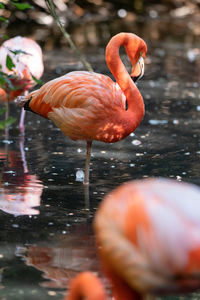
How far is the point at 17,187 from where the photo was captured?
5.25 meters

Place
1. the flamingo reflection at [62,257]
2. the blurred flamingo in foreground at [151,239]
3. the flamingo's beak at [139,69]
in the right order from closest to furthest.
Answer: the blurred flamingo in foreground at [151,239] → the flamingo reflection at [62,257] → the flamingo's beak at [139,69]

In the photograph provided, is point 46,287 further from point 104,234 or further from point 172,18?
point 172,18

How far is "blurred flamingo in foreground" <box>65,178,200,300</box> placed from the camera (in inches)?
87.4

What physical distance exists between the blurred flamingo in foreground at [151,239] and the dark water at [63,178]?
1058 mm

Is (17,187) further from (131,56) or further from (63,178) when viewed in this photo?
(131,56)

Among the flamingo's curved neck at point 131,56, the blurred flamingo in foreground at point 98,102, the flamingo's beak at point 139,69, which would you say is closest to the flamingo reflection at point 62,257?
the blurred flamingo in foreground at point 98,102

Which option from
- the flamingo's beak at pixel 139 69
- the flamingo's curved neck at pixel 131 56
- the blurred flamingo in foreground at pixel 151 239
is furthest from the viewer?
the flamingo's beak at pixel 139 69

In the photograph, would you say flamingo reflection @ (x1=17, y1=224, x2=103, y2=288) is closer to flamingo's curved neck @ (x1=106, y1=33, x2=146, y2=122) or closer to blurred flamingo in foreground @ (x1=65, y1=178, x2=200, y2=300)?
blurred flamingo in foreground @ (x1=65, y1=178, x2=200, y2=300)

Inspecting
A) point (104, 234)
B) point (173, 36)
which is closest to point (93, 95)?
point (104, 234)

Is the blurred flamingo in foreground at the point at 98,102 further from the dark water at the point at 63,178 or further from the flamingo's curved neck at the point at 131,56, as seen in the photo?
the dark water at the point at 63,178

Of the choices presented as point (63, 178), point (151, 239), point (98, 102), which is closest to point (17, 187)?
point (63, 178)

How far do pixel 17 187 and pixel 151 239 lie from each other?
10.2 feet

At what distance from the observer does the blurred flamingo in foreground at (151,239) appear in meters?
2.22

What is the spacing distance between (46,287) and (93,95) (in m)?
1.94
